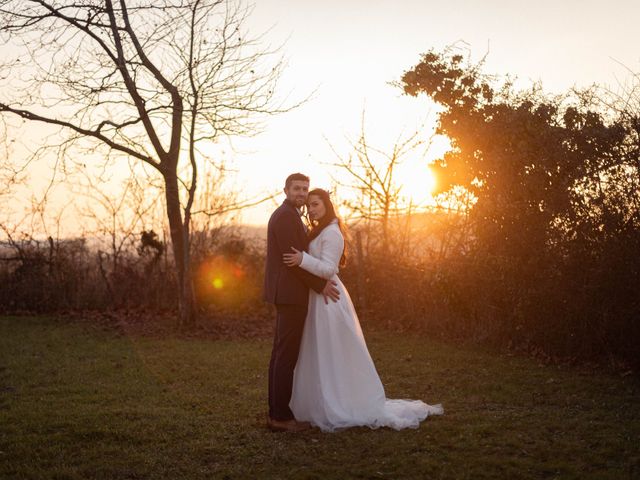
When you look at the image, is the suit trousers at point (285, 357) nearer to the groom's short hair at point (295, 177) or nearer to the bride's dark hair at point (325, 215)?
the bride's dark hair at point (325, 215)

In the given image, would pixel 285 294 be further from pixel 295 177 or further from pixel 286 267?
pixel 295 177

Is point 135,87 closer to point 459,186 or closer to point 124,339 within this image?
point 124,339

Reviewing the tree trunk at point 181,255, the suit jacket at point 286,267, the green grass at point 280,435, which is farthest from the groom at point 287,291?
the tree trunk at point 181,255

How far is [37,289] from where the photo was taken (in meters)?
16.3

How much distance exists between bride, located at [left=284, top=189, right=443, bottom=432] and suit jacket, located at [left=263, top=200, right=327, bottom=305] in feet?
0.41

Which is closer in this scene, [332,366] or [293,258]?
[293,258]

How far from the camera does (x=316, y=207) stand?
640cm

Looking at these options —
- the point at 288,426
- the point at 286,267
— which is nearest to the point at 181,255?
the point at 286,267

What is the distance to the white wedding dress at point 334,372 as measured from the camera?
20.4 feet

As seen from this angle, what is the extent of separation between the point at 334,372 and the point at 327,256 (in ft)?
3.70

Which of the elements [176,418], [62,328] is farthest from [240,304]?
[176,418]

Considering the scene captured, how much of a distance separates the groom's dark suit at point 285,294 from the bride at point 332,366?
0.15 meters

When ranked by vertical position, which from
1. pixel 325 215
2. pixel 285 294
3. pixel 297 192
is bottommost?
pixel 285 294

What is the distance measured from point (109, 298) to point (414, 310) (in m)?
7.89
